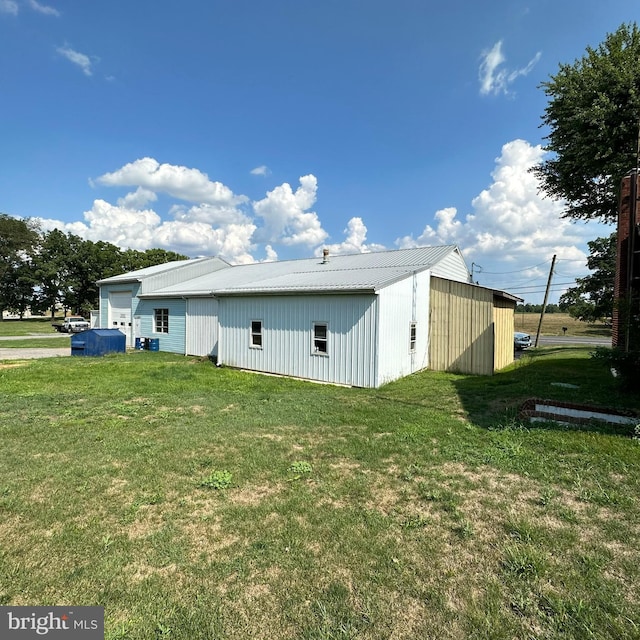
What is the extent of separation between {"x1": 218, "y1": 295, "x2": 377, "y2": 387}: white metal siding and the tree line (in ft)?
150

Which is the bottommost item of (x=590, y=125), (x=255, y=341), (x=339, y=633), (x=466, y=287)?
(x=339, y=633)

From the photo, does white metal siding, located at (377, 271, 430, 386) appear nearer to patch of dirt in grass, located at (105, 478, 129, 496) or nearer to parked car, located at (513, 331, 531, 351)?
patch of dirt in grass, located at (105, 478, 129, 496)

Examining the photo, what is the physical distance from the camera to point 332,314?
1074cm

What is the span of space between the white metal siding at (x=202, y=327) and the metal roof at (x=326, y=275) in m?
0.54

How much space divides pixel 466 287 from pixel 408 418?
297 inches

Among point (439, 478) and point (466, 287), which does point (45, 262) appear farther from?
→ point (439, 478)

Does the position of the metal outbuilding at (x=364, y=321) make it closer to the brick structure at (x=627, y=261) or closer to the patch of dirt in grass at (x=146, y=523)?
the brick structure at (x=627, y=261)

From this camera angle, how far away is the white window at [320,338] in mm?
10930

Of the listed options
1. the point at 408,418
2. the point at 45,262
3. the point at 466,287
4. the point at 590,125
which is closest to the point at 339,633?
the point at 408,418

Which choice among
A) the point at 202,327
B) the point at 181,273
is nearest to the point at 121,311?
the point at 181,273

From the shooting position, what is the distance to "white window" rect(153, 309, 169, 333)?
64.2 feet

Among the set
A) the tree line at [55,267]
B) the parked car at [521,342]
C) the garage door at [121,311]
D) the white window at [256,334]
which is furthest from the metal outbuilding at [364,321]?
the tree line at [55,267]

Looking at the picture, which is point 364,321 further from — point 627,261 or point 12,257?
point 12,257

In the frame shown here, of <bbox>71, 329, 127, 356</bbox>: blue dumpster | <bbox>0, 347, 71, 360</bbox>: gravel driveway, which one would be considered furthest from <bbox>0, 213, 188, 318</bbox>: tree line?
<bbox>71, 329, 127, 356</bbox>: blue dumpster
